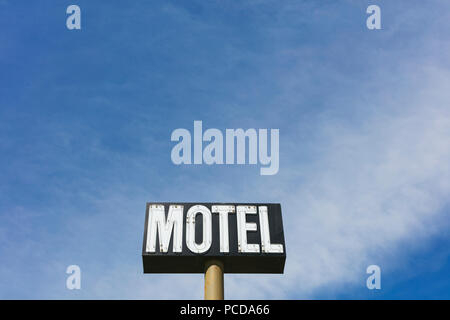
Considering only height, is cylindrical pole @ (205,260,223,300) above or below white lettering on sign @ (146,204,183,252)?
below

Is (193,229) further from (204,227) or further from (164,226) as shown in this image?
(164,226)

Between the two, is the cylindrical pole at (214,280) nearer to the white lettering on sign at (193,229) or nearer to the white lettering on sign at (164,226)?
the white lettering on sign at (193,229)

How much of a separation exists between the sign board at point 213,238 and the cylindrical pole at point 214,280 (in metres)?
0.25

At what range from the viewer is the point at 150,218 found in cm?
2080

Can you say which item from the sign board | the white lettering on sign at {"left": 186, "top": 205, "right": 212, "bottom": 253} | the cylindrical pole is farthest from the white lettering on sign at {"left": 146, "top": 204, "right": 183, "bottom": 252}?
the cylindrical pole

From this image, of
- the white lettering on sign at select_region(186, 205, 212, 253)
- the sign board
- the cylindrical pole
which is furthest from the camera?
the white lettering on sign at select_region(186, 205, 212, 253)

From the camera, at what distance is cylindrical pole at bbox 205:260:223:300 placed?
19.0 metres

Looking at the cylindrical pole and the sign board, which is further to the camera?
the sign board

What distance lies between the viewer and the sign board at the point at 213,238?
65.4ft

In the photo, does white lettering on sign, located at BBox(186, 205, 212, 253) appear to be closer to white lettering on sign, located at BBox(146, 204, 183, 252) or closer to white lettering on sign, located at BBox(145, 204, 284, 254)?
white lettering on sign, located at BBox(145, 204, 284, 254)

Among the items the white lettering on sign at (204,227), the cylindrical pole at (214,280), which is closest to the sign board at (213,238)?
the white lettering on sign at (204,227)

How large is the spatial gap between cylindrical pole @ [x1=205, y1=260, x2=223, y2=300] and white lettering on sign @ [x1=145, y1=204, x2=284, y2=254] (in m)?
0.59
